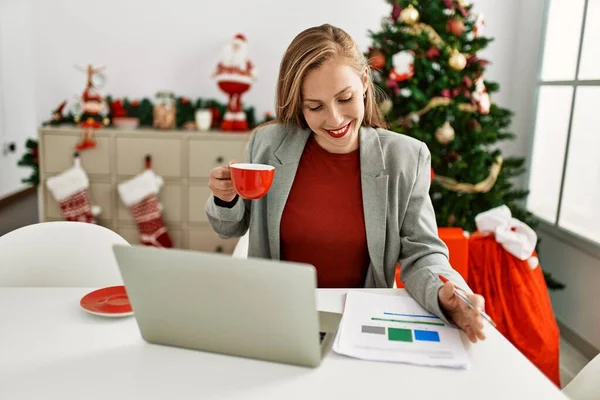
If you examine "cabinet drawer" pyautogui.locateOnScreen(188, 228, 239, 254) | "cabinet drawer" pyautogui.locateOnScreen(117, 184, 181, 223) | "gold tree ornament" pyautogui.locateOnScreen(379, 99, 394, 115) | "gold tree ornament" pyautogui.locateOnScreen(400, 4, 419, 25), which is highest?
"gold tree ornament" pyautogui.locateOnScreen(400, 4, 419, 25)

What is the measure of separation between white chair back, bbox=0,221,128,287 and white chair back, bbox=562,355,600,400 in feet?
3.49

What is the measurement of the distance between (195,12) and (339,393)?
134 inches

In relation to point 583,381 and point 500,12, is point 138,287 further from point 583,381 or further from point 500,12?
point 500,12

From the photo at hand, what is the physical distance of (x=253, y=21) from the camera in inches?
150

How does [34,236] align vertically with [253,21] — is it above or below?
below

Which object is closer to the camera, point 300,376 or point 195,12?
point 300,376

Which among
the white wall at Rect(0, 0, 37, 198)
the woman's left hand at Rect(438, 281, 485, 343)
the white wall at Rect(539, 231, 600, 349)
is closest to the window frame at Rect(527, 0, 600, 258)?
the white wall at Rect(539, 231, 600, 349)

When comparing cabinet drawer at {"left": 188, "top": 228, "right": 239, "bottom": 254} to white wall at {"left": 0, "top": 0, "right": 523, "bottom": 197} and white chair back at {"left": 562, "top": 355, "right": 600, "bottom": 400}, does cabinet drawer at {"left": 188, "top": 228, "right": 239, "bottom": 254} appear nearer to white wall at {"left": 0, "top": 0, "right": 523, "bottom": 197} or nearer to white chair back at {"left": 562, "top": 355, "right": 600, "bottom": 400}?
white wall at {"left": 0, "top": 0, "right": 523, "bottom": 197}

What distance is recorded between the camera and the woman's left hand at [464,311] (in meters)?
1.02

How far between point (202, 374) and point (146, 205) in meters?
2.78

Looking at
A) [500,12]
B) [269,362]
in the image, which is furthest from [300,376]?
[500,12]

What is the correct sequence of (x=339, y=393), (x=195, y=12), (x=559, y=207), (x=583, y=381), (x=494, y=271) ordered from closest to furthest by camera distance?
(x=339, y=393), (x=583, y=381), (x=494, y=271), (x=559, y=207), (x=195, y=12)

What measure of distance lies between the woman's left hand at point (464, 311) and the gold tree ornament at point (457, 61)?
176 cm

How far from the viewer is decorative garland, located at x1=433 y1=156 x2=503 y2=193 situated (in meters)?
2.69
